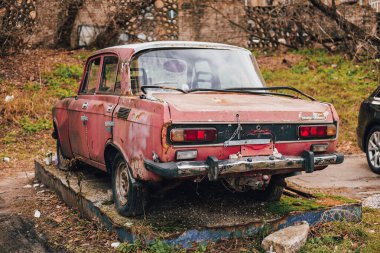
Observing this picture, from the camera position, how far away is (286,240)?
4254 mm

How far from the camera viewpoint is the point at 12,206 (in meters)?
6.52

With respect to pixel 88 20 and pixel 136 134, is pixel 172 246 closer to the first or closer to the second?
pixel 136 134

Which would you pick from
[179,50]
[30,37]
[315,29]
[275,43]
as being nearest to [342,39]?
[315,29]

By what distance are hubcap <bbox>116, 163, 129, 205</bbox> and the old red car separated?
10 millimetres

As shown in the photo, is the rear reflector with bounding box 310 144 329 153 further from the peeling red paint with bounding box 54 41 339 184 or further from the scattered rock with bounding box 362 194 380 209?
the scattered rock with bounding box 362 194 380 209

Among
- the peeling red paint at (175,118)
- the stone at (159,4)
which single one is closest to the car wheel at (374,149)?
the peeling red paint at (175,118)

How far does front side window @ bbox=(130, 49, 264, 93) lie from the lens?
16.8ft

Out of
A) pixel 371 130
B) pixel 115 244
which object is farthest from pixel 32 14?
pixel 115 244

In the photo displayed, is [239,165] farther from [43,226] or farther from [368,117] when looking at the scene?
[368,117]

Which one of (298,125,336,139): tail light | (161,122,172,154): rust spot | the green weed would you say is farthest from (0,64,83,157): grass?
(298,125,336,139): tail light

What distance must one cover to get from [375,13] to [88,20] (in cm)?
984

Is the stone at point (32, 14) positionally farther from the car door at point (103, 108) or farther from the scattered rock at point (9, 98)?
the car door at point (103, 108)

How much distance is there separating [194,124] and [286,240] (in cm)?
128

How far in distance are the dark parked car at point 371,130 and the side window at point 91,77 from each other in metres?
4.61
